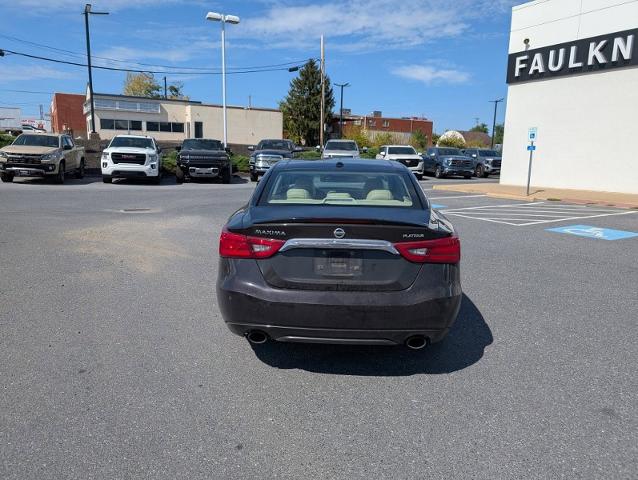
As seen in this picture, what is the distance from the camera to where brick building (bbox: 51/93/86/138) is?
62062mm

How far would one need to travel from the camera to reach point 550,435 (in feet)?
9.59

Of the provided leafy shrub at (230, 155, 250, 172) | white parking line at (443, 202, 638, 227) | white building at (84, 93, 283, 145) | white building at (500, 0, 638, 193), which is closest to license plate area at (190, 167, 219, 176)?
leafy shrub at (230, 155, 250, 172)

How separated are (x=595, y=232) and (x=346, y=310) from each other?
8.91 metres

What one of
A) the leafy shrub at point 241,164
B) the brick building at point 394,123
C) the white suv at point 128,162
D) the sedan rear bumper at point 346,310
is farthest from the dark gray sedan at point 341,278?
the brick building at point 394,123

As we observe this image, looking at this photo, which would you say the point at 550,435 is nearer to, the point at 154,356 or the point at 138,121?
the point at 154,356

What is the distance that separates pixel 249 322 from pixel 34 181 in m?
19.4

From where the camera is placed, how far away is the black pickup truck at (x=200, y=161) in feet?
67.0

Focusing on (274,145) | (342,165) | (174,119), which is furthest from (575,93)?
(174,119)

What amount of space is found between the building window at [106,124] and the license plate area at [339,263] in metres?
50.4

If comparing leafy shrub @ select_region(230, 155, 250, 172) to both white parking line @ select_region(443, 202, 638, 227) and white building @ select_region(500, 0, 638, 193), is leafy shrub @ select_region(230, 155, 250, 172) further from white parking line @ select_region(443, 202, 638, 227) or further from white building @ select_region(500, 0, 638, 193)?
white parking line @ select_region(443, 202, 638, 227)

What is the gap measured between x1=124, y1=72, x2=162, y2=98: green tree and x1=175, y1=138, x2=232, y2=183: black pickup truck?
201 ft

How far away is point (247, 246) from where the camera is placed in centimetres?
343

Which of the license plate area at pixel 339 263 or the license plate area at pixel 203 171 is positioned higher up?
the license plate area at pixel 339 263

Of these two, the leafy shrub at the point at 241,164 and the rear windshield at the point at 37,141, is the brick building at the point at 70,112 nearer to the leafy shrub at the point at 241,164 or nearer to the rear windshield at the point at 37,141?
the leafy shrub at the point at 241,164
